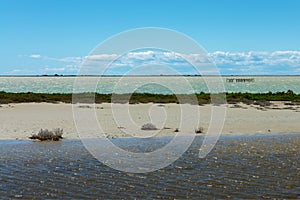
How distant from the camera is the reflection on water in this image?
10695 millimetres

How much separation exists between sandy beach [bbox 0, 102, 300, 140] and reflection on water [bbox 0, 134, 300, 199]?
5749mm

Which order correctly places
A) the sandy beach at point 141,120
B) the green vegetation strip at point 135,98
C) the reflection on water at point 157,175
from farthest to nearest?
the green vegetation strip at point 135,98, the sandy beach at point 141,120, the reflection on water at point 157,175

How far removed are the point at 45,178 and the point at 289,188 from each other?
650 cm

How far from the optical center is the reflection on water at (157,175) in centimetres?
1070

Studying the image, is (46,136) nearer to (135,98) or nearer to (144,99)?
(144,99)

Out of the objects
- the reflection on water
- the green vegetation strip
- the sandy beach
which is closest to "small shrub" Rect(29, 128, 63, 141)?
the sandy beach

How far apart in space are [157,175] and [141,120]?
54.6 ft

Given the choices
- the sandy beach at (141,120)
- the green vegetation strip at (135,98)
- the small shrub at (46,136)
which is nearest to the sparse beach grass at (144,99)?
the green vegetation strip at (135,98)

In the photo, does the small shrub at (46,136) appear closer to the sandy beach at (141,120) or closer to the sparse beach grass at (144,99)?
the sandy beach at (141,120)

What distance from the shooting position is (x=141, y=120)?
95.9ft

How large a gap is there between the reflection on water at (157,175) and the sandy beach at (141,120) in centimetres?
575

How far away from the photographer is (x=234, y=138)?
70.3ft

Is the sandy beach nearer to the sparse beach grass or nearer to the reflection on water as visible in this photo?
the sparse beach grass

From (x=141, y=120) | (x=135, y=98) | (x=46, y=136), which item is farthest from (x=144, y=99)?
(x=46, y=136)
